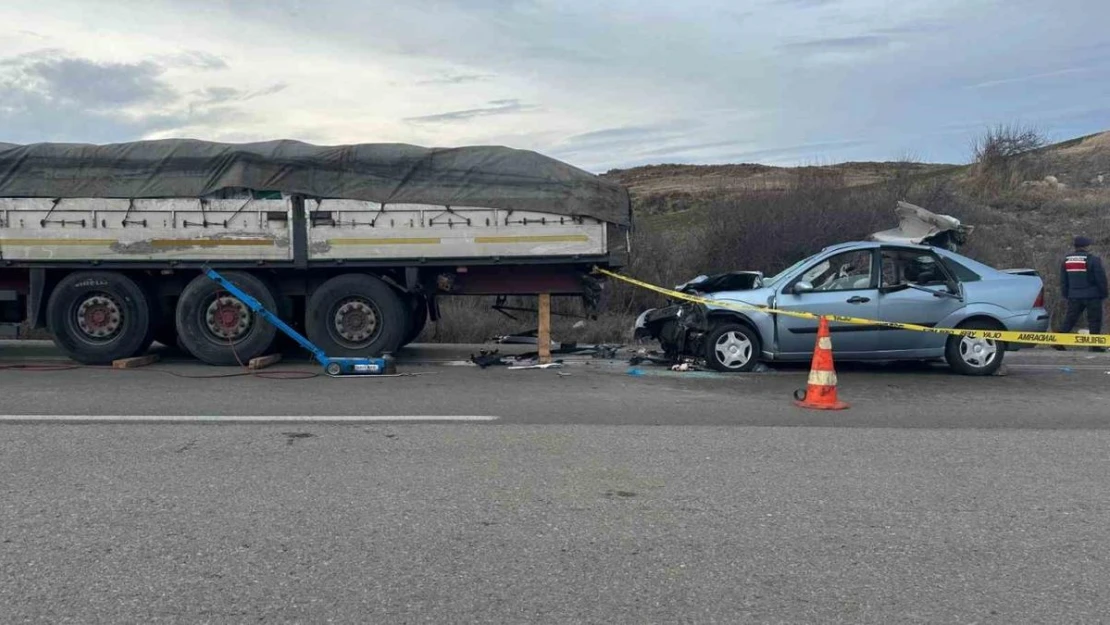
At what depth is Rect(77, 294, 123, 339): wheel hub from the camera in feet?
38.4

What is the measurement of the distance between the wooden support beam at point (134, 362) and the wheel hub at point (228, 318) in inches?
36.3

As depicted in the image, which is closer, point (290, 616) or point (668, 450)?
point (290, 616)

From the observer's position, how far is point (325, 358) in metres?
11.0

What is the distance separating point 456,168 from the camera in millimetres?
11523

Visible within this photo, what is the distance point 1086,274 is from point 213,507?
42.8 feet

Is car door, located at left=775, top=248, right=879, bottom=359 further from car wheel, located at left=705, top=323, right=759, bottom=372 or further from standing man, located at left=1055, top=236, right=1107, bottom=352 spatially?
standing man, located at left=1055, top=236, right=1107, bottom=352

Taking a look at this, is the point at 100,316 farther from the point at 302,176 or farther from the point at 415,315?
the point at 415,315

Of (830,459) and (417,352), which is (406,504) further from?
(417,352)

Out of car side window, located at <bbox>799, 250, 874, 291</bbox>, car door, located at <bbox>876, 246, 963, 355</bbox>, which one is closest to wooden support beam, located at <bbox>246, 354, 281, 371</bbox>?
car side window, located at <bbox>799, 250, 874, 291</bbox>

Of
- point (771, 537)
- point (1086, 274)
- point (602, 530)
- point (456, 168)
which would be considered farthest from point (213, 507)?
point (1086, 274)

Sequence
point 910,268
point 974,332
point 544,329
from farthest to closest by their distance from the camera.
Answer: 1. point 544,329
2. point 910,268
3. point 974,332

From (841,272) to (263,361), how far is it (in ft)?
22.5

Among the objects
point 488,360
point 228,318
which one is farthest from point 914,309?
point 228,318

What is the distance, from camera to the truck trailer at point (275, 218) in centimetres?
1139
